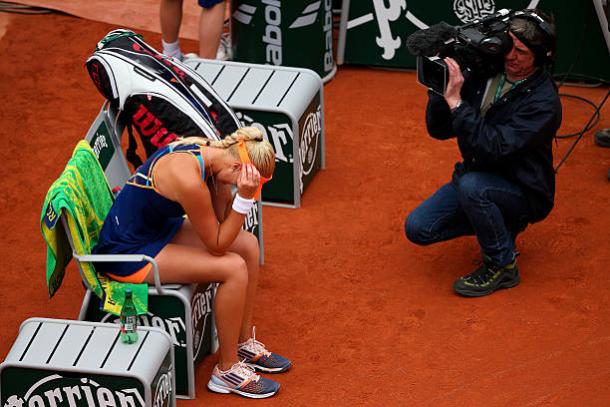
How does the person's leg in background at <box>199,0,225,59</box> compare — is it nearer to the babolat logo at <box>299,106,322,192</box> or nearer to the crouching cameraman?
the babolat logo at <box>299,106,322,192</box>

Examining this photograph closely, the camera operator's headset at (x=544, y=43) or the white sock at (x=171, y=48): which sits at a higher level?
the camera operator's headset at (x=544, y=43)

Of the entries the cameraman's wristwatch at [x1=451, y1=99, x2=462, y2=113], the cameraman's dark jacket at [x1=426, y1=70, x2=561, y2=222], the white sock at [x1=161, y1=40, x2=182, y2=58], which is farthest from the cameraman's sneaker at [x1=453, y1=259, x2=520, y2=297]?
the white sock at [x1=161, y1=40, x2=182, y2=58]

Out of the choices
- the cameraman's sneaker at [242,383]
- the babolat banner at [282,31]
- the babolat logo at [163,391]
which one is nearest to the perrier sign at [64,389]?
the babolat logo at [163,391]

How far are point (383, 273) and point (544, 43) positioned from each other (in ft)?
5.18

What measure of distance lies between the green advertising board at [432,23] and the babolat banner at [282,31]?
302mm

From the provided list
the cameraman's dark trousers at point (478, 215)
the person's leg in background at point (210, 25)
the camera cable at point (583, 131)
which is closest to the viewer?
the cameraman's dark trousers at point (478, 215)

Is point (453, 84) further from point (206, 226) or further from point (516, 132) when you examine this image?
point (206, 226)

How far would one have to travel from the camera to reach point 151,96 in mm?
6707

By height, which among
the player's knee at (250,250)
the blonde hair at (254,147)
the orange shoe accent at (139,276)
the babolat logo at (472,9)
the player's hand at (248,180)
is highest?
the blonde hair at (254,147)

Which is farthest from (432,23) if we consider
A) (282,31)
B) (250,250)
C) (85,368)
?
(85,368)

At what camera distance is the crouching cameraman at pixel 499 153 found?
245 inches

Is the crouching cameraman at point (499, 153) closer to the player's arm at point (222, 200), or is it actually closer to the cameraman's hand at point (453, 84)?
the cameraman's hand at point (453, 84)

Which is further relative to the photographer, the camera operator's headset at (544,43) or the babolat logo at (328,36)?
the babolat logo at (328,36)

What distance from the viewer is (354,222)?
24.5 feet
